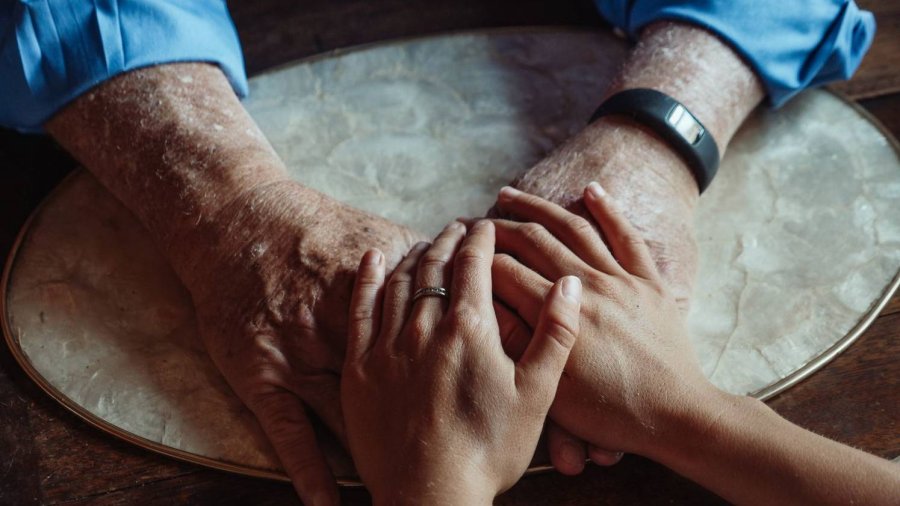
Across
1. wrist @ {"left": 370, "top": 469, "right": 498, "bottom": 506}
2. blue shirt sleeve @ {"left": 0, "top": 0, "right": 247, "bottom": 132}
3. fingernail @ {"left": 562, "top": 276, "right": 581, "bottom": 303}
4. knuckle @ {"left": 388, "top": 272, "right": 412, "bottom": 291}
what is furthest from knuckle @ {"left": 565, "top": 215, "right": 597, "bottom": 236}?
blue shirt sleeve @ {"left": 0, "top": 0, "right": 247, "bottom": 132}

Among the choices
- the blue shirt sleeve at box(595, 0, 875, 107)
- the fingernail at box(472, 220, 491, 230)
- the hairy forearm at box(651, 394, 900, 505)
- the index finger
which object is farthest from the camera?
the blue shirt sleeve at box(595, 0, 875, 107)

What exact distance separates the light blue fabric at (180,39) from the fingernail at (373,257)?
0.43 meters

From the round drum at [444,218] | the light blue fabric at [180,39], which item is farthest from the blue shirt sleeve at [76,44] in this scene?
the round drum at [444,218]

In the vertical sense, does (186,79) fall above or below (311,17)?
above

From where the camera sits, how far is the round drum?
40.7 inches

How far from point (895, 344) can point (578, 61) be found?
2.37 feet

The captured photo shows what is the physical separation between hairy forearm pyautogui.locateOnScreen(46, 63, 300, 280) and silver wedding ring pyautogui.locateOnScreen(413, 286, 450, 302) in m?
0.30

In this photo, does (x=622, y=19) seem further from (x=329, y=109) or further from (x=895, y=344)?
(x=895, y=344)

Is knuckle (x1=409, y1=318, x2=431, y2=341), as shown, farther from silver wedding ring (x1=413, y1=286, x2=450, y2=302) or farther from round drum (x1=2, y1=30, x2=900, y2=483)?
round drum (x1=2, y1=30, x2=900, y2=483)

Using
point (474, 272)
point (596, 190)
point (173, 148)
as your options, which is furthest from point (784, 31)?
point (173, 148)

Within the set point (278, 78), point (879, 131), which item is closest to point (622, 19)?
point (879, 131)

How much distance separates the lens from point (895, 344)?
1074 millimetres

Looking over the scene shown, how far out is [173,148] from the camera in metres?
1.08

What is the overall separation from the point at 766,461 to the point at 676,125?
1.64 feet
